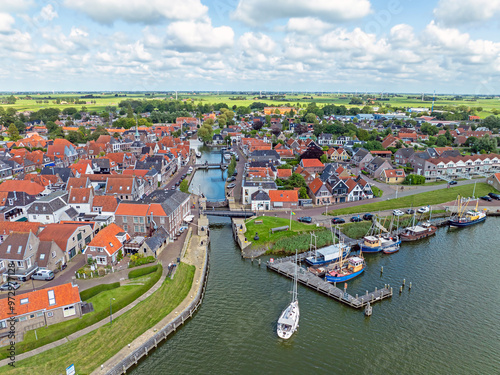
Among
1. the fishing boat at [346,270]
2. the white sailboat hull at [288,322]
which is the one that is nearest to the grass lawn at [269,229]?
the fishing boat at [346,270]

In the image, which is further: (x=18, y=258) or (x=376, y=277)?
(x=376, y=277)

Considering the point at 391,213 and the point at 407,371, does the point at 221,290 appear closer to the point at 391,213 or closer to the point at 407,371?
the point at 407,371

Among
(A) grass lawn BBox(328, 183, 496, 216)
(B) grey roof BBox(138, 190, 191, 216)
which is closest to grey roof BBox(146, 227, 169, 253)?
(B) grey roof BBox(138, 190, 191, 216)

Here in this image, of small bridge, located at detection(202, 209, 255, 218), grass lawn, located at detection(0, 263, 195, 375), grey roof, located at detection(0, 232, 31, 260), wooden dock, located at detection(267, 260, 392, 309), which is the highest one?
grey roof, located at detection(0, 232, 31, 260)

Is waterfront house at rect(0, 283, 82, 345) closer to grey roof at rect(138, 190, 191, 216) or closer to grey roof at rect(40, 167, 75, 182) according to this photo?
grey roof at rect(138, 190, 191, 216)

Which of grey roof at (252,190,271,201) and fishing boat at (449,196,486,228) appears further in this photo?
grey roof at (252,190,271,201)

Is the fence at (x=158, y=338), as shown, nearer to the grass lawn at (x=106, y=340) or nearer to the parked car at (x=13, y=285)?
the grass lawn at (x=106, y=340)

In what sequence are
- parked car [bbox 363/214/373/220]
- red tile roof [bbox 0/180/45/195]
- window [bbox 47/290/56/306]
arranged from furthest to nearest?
red tile roof [bbox 0/180/45/195] → parked car [bbox 363/214/373/220] → window [bbox 47/290/56/306]

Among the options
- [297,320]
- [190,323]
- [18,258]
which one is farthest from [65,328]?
[297,320]
